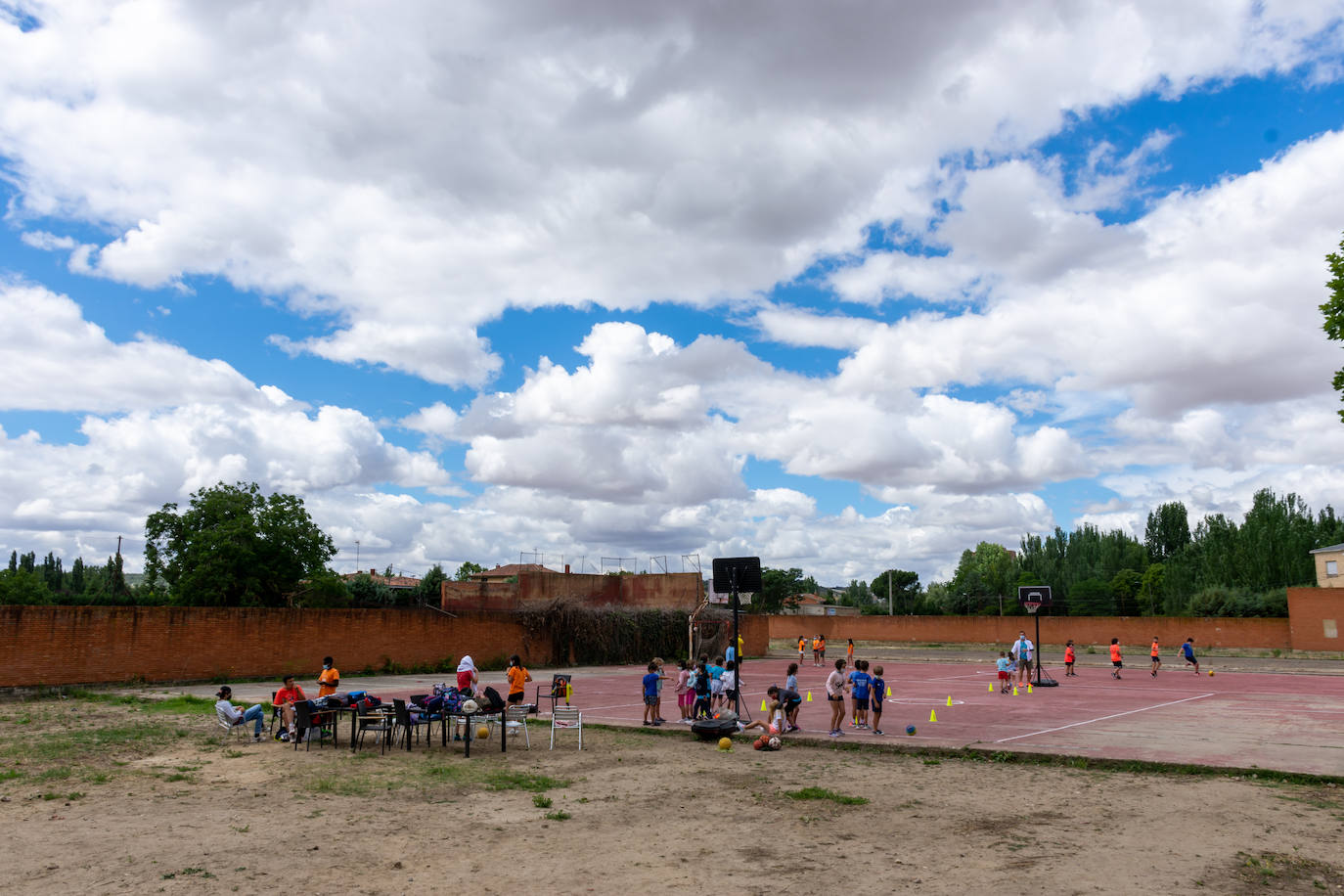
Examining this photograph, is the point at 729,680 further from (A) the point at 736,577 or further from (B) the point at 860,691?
(B) the point at 860,691

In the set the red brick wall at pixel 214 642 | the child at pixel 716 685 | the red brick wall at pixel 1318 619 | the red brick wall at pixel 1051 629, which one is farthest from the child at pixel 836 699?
the red brick wall at pixel 1318 619

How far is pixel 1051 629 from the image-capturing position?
5900 cm

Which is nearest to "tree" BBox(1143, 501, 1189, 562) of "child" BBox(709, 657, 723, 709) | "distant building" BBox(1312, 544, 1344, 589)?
"distant building" BBox(1312, 544, 1344, 589)

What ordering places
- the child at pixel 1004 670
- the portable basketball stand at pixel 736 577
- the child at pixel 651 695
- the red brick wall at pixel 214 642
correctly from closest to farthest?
the child at pixel 651 695, the portable basketball stand at pixel 736 577, the red brick wall at pixel 214 642, the child at pixel 1004 670

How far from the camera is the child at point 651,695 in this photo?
1803 centimetres

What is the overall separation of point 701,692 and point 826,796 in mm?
7123

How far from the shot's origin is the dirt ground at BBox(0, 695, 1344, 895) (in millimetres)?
7676

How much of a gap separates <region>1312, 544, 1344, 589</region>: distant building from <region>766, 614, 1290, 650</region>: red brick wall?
1028 inches

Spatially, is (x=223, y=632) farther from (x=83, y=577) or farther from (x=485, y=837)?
(x=83, y=577)

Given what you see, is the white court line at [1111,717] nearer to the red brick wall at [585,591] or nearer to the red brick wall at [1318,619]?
the red brick wall at [1318,619]

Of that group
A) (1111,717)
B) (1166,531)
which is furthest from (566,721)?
(1166,531)

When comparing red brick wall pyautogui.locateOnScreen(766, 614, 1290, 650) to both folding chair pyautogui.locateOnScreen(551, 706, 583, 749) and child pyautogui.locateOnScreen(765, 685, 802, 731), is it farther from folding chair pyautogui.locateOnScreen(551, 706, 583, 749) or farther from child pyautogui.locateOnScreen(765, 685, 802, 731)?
folding chair pyautogui.locateOnScreen(551, 706, 583, 749)

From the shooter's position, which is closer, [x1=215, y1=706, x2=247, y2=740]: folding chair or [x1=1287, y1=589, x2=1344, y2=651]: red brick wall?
[x1=215, y1=706, x2=247, y2=740]: folding chair

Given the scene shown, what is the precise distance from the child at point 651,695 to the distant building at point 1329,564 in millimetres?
73149
